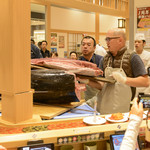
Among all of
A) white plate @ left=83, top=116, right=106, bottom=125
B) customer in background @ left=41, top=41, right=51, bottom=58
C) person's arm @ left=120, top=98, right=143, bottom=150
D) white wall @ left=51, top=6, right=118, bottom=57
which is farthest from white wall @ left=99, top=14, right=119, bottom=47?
person's arm @ left=120, top=98, right=143, bottom=150

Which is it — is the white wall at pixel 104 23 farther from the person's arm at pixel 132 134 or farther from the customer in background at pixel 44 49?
the person's arm at pixel 132 134

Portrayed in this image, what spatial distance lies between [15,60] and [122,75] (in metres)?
1.50

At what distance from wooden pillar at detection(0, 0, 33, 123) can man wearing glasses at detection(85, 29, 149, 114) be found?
39.8 inches

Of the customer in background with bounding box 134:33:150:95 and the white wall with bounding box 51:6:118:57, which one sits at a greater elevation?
the white wall with bounding box 51:6:118:57

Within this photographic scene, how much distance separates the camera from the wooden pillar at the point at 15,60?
1.47m

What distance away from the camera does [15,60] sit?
1473 millimetres

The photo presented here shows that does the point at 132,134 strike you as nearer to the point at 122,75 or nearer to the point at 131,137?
the point at 131,137

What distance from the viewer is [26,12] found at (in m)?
1.55

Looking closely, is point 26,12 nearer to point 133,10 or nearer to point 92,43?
point 92,43

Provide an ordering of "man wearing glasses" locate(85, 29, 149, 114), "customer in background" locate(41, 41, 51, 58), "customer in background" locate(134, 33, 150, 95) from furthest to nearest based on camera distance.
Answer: "customer in background" locate(41, 41, 51, 58), "customer in background" locate(134, 33, 150, 95), "man wearing glasses" locate(85, 29, 149, 114)

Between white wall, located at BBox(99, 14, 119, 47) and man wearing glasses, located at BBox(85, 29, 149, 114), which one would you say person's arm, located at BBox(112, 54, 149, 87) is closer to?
man wearing glasses, located at BBox(85, 29, 149, 114)

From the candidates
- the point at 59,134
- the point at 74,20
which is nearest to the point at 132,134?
the point at 59,134

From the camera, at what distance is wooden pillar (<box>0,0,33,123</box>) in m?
1.47

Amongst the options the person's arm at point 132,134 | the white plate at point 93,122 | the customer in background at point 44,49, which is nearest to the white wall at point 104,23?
the customer in background at point 44,49
